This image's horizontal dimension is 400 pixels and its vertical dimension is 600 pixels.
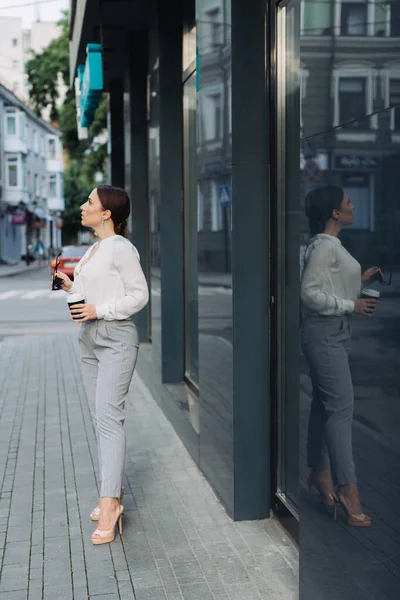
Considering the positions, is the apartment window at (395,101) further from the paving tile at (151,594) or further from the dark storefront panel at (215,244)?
the paving tile at (151,594)

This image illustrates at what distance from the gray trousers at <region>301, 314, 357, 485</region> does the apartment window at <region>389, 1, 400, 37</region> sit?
953 millimetres

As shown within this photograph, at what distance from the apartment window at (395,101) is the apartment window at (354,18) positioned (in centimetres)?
28

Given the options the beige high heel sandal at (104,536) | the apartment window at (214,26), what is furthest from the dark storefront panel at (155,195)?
the beige high heel sandal at (104,536)

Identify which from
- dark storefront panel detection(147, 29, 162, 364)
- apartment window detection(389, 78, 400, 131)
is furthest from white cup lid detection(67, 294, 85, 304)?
dark storefront panel detection(147, 29, 162, 364)

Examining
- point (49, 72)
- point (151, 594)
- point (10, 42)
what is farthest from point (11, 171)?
point (151, 594)

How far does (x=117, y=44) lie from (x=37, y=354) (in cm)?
454

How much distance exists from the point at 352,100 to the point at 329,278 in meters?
0.64

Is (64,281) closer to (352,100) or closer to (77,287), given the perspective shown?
(77,287)

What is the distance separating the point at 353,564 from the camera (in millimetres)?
3012

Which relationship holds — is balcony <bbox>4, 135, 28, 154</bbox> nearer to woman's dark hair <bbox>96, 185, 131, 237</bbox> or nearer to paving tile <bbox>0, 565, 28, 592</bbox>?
woman's dark hair <bbox>96, 185, 131, 237</bbox>

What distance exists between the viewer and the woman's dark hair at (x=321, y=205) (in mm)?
2998

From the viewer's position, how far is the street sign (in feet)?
15.9

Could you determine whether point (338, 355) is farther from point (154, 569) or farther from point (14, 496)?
point (14, 496)

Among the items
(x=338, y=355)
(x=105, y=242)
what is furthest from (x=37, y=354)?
(x=338, y=355)
